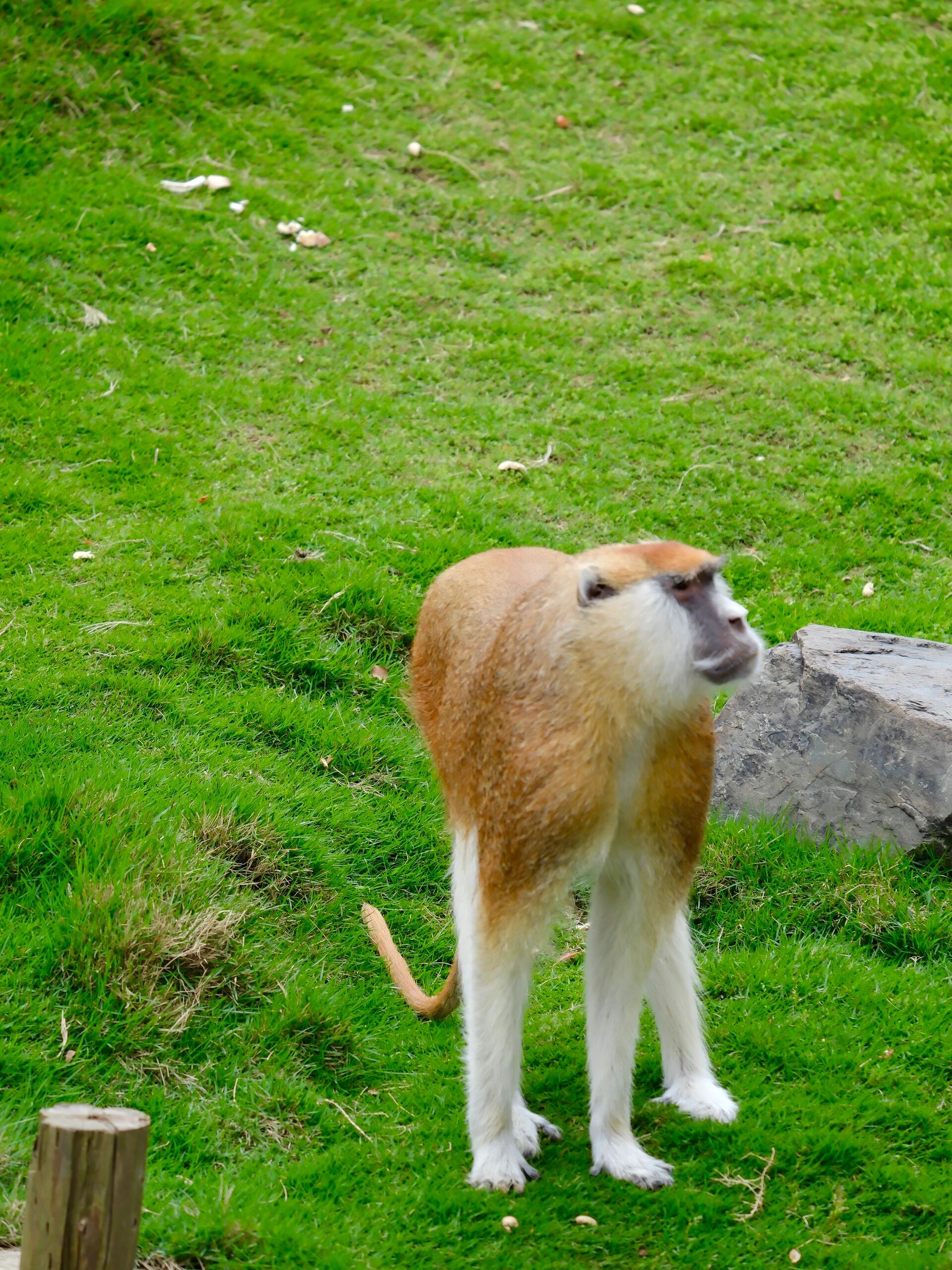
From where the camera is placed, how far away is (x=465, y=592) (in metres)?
4.21

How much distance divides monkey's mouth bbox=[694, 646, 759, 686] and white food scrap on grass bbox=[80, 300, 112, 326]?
211 inches

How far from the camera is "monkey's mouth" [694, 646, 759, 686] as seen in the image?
329 centimetres

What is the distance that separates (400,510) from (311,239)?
8.41 ft

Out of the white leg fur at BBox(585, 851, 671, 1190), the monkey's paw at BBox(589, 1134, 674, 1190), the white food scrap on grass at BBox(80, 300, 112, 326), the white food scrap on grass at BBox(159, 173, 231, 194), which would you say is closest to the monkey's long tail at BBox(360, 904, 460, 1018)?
the white leg fur at BBox(585, 851, 671, 1190)

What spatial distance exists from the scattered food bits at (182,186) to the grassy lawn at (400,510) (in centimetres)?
16

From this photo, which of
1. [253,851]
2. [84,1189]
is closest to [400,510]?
[253,851]

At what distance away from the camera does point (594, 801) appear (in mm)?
3383

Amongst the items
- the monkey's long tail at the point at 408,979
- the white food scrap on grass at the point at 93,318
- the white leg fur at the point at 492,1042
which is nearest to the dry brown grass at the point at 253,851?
the monkey's long tail at the point at 408,979

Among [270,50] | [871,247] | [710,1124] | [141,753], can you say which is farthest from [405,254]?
[710,1124]

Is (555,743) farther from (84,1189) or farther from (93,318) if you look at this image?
(93,318)

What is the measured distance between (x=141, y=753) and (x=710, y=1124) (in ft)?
7.94

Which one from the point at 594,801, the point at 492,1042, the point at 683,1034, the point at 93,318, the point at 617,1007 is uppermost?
the point at 594,801

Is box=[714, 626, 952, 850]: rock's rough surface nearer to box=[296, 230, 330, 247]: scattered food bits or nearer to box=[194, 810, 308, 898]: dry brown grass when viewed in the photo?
box=[194, 810, 308, 898]: dry brown grass

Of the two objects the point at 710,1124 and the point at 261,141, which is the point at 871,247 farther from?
the point at 710,1124
